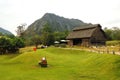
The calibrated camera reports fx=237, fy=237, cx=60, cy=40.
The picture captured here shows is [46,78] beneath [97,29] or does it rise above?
beneath

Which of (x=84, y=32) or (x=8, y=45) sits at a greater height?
(x=84, y=32)

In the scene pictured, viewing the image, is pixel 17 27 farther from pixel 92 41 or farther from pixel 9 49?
pixel 92 41

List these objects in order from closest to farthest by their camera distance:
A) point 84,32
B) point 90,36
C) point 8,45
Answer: point 90,36, point 8,45, point 84,32

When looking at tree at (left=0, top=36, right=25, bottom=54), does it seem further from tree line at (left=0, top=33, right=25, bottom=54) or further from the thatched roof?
the thatched roof

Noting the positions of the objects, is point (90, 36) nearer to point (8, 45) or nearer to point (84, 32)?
point (84, 32)

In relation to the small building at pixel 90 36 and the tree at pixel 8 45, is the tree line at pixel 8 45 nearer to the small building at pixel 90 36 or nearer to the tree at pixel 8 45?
the tree at pixel 8 45

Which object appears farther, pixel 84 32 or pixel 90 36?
pixel 84 32

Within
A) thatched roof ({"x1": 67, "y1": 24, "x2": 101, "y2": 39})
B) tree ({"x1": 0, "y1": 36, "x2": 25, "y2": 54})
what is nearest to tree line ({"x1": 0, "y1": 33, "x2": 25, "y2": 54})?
tree ({"x1": 0, "y1": 36, "x2": 25, "y2": 54})

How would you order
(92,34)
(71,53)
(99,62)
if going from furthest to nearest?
(92,34)
(71,53)
(99,62)

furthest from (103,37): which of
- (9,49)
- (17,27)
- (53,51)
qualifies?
(17,27)

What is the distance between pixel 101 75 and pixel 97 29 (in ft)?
189

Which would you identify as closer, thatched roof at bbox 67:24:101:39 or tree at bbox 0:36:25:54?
thatched roof at bbox 67:24:101:39

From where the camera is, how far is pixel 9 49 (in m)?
91.8

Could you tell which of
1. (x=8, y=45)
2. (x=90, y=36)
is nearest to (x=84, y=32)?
(x=90, y=36)
